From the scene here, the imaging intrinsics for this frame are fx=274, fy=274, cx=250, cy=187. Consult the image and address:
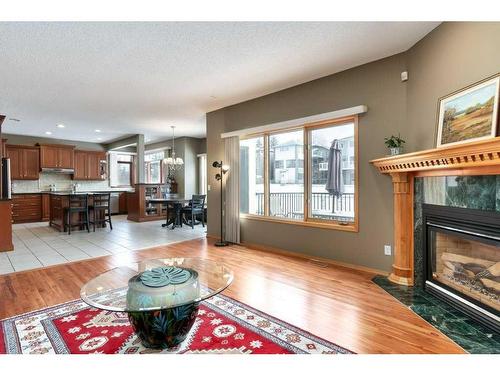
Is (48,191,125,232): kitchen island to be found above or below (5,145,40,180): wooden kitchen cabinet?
below

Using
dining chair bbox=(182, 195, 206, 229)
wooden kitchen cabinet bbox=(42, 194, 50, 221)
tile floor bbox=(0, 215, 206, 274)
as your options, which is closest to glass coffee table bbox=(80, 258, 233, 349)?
tile floor bbox=(0, 215, 206, 274)

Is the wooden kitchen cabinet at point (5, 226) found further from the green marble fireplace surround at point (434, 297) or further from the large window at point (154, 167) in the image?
the green marble fireplace surround at point (434, 297)

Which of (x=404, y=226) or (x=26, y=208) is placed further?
(x=26, y=208)

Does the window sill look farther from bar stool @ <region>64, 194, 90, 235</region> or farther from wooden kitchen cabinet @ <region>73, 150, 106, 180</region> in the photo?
wooden kitchen cabinet @ <region>73, 150, 106, 180</region>

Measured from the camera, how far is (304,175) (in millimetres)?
4457

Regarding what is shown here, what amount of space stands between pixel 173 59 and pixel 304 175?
2.54 meters

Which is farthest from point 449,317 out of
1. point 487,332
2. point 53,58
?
point 53,58

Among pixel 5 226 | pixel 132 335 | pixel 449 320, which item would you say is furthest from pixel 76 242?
pixel 449 320

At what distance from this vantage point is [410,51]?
3205mm

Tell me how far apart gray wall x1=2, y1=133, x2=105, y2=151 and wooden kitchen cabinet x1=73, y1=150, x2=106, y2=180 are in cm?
46

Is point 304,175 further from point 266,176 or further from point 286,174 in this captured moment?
point 266,176

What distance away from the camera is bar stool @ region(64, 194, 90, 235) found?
6.57 metres

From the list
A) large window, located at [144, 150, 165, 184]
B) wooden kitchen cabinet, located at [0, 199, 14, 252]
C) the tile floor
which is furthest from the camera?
large window, located at [144, 150, 165, 184]

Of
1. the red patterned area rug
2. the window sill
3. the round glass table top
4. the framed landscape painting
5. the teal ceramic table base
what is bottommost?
the red patterned area rug
